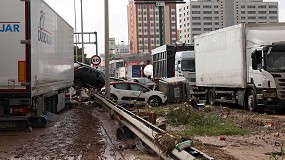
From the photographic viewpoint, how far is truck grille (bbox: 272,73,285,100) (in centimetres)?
1578

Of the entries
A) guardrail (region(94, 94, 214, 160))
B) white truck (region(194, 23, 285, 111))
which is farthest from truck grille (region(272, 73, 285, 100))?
guardrail (region(94, 94, 214, 160))

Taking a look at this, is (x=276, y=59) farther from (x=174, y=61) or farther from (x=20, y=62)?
(x=174, y=61)

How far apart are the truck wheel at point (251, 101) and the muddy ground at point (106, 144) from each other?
430 cm

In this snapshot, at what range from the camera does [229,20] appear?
61750mm

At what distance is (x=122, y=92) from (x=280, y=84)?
9.23 meters

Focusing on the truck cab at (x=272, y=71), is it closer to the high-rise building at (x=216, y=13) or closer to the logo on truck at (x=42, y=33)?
the logo on truck at (x=42, y=33)

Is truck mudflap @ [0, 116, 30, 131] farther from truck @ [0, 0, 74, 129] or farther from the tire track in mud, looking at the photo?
the tire track in mud

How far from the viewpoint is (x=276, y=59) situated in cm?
1593

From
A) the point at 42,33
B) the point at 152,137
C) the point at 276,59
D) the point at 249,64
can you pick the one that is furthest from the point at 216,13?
the point at 152,137

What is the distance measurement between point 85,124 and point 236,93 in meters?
8.40

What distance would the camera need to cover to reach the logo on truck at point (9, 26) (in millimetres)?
10375

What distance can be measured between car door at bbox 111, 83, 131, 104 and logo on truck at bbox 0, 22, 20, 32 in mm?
12091

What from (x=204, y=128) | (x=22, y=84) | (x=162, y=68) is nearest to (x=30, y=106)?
(x=22, y=84)

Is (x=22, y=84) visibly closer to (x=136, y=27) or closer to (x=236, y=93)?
(x=236, y=93)
